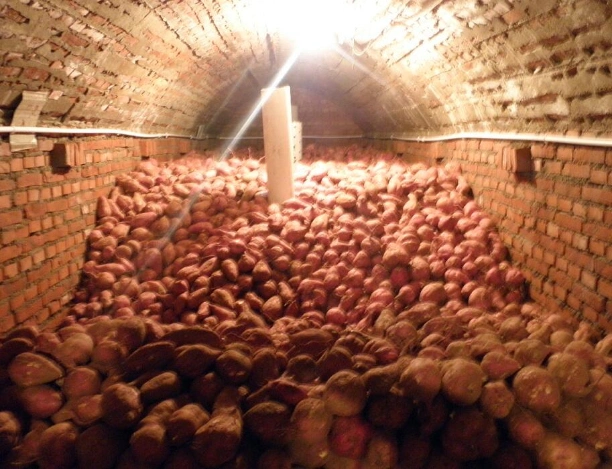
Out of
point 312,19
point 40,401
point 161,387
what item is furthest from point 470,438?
point 312,19

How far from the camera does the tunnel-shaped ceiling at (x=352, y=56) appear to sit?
254 centimetres

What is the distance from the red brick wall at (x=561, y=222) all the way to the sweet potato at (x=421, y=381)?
5.03 feet

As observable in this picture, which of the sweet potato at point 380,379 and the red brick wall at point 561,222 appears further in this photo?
the red brick wall at point 561,222

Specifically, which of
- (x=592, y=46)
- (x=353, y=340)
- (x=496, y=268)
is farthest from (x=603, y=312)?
(x=353, y=340)

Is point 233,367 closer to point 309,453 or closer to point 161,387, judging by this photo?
point 161,387

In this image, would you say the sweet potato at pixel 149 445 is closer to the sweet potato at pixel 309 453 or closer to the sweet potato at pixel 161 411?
the sweet potato at pixel 161 411

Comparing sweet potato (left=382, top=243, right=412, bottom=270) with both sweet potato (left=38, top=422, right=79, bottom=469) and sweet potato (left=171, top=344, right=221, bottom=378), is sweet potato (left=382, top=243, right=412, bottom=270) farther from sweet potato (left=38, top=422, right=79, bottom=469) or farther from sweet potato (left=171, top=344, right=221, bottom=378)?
sweet potato (left=38, top=422, right=79, bottom=469)

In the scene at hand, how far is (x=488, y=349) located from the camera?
1797 millimetres

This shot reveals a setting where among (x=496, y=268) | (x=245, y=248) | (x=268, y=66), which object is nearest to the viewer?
(x=496, y=268)

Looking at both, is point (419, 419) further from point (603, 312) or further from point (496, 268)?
point (496, 268)

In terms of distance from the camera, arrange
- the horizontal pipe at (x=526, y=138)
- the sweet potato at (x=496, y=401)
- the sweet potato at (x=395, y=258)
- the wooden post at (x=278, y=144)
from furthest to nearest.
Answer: the wooden post at (x=278, y=144)
the sweet potato at (x=395, y=258)
the horizontal pipe at (x=526, y=138)
the sweet potato at (x=496, y=401)

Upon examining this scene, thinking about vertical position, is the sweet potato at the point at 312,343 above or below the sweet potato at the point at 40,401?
above

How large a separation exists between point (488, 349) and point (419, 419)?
371mm

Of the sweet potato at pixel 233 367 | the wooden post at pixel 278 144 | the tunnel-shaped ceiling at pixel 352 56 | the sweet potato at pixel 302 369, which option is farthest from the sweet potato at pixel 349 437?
the wooden post at pixel 278 144
